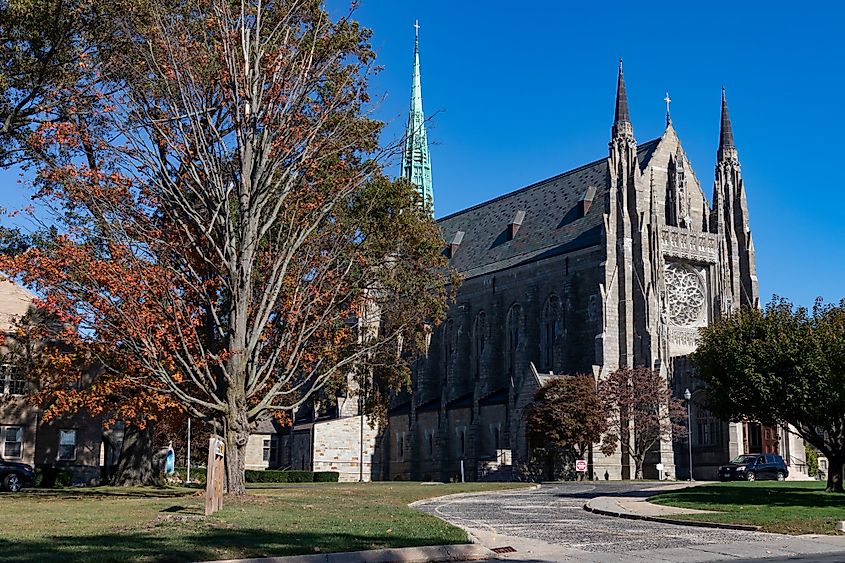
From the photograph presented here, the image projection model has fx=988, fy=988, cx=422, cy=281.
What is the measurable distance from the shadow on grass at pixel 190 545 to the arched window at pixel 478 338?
184 ft

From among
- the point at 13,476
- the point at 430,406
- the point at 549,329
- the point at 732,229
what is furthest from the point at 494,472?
the point at 13,476

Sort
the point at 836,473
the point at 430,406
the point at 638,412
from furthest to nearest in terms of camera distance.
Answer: the point at 430,406
the point at 638,412
the point at 836,473

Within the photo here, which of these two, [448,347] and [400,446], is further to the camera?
[448,347]

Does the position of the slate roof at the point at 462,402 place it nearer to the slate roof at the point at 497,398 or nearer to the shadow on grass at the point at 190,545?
the slate roof at the point at 497,398

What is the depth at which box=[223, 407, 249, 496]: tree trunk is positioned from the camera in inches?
1012

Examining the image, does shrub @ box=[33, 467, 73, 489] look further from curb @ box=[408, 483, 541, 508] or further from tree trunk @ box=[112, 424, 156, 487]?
curb @ box=[408, 483, 541, 508]

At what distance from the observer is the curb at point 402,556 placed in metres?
13.0

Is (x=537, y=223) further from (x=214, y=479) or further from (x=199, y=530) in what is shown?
(x=199, y=530)

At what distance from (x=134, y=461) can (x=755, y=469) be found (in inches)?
1167

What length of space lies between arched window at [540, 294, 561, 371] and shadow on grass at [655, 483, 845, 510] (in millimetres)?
32730

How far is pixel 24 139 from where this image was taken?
99.9 ft

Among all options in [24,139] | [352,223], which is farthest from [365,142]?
[24,139]

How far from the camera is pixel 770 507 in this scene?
23922 millimetres

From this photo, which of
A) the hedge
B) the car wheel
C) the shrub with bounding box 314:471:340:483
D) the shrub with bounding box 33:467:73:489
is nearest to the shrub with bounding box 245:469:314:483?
the hedge
